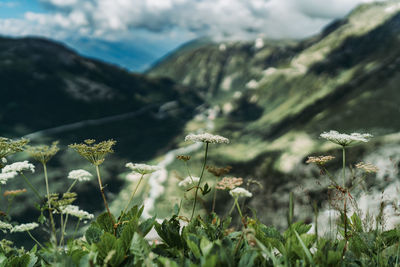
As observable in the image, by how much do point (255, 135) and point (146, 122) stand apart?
5832 cm

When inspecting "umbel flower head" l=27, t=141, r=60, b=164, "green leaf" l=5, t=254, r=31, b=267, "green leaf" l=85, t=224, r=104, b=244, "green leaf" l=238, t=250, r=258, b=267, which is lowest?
"green leaf" l=5, t=254, r=31, b=267

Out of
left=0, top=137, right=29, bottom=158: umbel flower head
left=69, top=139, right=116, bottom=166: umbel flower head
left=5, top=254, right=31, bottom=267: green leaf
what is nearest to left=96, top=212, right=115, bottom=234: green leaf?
Answer: left=69, top=139, right=116, bottom=166: umbel flower head

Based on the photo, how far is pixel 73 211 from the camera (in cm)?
437

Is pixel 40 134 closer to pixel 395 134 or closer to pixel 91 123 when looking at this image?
pixel 91 123

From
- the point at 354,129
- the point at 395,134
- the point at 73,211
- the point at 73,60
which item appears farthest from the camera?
the point at 73,60

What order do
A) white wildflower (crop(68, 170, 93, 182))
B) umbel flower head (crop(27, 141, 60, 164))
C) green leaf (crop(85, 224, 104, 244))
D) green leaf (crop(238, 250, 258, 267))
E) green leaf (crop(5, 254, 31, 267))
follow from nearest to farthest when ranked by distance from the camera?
green leaf (crop(238, 250, 258, 267))
green leaf (crop(5, 254, 31, 267))
green leaf (crop(85, 224, 104, 244))
umbel flower head (crop(27, 141, 60, 164))
white wildflower (crop(68, 170, 93, 182))

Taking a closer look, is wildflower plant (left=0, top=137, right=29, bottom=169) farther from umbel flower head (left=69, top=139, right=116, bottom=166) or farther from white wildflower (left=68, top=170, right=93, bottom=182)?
umbel flower head (left=69, top=139, right=116, bottom=166)

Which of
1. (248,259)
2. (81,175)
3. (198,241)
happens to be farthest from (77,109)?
(248,259)

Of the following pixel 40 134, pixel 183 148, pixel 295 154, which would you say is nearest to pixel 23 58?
pixel 40 134

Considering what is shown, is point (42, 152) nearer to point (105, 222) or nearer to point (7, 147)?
point (7, 147)

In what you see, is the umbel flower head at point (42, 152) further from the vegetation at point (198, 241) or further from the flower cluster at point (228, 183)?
the flower cluster at point (228, 183)

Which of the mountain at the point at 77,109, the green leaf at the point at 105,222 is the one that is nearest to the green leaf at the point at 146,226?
the green leaf at the point at 105,222

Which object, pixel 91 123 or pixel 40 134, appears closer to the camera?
pixel 40 134

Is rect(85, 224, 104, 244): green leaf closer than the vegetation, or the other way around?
the vegetation
